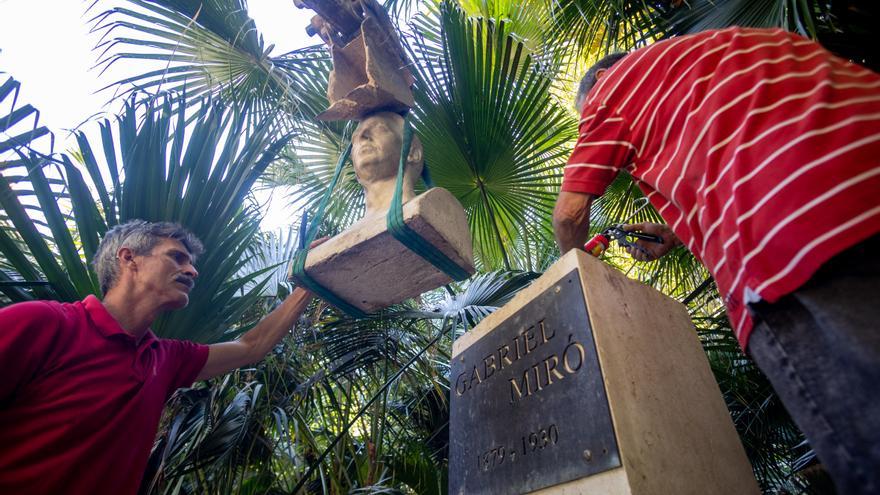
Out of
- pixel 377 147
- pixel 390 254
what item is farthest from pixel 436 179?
pixel 390 254

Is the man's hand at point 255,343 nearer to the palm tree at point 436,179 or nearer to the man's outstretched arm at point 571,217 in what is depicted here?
the palm tree at point 436,179

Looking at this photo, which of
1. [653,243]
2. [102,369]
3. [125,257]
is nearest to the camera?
[102,369]

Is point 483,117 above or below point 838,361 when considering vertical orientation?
above

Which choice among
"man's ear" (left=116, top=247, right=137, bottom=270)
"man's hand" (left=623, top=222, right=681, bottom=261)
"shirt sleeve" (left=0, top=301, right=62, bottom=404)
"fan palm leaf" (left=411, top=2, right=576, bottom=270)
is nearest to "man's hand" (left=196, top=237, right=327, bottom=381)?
"man's ear" (left=116, top=247, right=137, bottom=270)

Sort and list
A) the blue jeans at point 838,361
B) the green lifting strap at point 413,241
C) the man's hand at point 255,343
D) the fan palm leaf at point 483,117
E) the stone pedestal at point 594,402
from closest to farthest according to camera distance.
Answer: the blue jeans at point 838,361
the stone pedestal at point 594,402
the green lifting strap at point 413,241
the man's hand at point 255,343
the fan palm leaf at point 483,117

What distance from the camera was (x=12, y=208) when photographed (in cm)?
140

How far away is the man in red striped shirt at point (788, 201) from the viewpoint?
0.58 meters

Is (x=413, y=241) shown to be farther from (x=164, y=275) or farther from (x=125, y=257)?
(x=125, y=257)

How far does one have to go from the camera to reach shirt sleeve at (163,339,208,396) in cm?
147

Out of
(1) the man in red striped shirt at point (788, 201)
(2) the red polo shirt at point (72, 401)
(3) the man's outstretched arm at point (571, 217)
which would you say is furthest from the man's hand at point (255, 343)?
(1) the man in red striped shirt at point (788, 201)

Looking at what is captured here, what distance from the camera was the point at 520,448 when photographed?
1.13 m

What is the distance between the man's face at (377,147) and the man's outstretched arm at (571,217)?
28.3 inches

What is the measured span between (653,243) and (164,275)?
1.50 metres

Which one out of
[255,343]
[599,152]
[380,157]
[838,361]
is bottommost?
[838,361]
